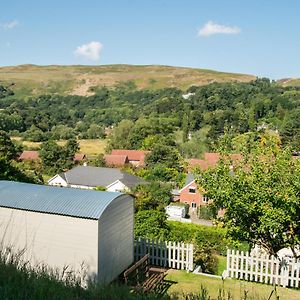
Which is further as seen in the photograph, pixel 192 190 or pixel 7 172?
pixel 192 190

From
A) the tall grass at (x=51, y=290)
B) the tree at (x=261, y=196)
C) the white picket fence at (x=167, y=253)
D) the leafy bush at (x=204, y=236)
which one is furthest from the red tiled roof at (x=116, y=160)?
the tall grass at (x=51, y=290)

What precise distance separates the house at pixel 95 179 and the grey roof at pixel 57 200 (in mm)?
27841

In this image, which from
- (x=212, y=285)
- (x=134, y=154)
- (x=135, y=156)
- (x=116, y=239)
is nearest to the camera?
(x=116, y=239)

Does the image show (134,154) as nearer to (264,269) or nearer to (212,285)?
(264,269)

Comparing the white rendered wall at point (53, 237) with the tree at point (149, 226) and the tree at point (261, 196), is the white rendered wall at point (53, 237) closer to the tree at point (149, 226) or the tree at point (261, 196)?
the tree at point (261, 196)

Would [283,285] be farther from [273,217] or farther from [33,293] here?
[33,293]

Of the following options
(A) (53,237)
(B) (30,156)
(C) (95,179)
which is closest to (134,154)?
(B) (30,156)

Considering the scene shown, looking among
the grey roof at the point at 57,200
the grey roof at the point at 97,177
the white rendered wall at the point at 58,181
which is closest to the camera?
the grey roof at the point at 57,200

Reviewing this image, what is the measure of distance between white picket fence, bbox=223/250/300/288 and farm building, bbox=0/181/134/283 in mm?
3736

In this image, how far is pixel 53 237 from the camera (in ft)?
Answer: 35.3

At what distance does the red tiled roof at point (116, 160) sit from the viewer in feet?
187

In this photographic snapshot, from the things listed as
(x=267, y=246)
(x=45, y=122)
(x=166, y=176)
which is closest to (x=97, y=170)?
(x=166, y=176)

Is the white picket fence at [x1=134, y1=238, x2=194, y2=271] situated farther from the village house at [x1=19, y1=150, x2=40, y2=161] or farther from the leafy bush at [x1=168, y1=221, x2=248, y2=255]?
the village house at [x1=19, y1=150, x2=40, y2=161]

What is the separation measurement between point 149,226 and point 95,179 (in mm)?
25792
